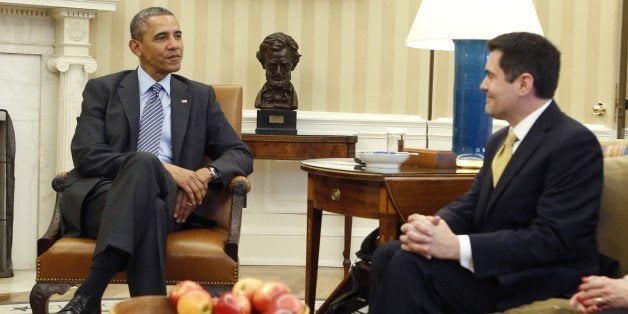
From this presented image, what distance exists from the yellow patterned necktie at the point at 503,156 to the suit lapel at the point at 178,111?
147cm

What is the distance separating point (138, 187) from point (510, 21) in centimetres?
150

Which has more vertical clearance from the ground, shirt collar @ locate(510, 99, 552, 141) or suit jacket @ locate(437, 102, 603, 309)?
shirt collar @ locate(510, 99, 552, 141)

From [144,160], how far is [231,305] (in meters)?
1.47

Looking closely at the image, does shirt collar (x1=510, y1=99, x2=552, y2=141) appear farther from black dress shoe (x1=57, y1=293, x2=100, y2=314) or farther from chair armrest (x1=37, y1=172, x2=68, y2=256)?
chair armrest (x1=37, y1=172, x2=68, y2=256)

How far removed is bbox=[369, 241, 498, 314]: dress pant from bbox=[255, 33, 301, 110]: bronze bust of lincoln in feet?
8.98

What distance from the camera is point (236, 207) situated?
3473 mm

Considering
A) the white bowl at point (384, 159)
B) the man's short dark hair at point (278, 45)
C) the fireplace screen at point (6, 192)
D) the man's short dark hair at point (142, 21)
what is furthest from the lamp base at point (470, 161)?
the fireplace screen at point (6, 192)

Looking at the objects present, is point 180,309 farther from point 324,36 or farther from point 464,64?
point 324,36

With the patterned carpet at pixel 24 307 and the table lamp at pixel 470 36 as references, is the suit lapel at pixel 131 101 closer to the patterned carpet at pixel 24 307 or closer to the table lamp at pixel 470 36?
the patterned carpet at pixel 24 307

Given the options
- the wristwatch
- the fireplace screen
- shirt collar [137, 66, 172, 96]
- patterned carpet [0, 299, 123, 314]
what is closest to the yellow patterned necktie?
the wristwatch

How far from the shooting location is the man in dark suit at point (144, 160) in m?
3.06

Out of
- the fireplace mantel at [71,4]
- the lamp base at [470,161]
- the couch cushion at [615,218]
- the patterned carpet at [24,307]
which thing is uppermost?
the fireplace mantel at [71,4]

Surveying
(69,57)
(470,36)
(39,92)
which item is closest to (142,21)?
(470,36)

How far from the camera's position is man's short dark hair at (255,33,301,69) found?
5.06m
